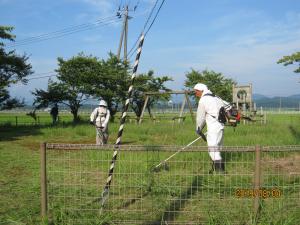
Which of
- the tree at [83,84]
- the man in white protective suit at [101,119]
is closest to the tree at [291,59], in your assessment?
the man in white protective suit at [101,119]

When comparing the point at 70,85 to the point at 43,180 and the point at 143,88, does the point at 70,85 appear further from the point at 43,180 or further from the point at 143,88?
the point at 43,180

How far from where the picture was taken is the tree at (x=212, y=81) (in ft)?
101

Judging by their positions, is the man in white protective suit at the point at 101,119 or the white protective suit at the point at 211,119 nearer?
the white protective suit at the point at 211,119

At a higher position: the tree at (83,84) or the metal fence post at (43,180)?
the tree at (83,84)

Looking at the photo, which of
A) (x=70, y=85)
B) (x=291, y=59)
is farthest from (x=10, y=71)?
(x=291, y=59)

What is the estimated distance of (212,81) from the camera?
31750mm

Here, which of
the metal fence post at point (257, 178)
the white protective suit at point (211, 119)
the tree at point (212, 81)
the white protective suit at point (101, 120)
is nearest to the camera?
the metal fence post at point (257, 178)

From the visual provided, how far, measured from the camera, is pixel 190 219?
14.7 ft

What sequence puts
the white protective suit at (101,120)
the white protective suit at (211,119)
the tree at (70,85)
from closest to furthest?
the white protective suit at (211,119) → the white protective suit at (101,120) → the tree at (70,85)

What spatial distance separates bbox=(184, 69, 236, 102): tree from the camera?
30.9 meters

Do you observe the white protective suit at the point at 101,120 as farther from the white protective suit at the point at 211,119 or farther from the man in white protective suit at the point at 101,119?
the white protective suit at the point at 211,119

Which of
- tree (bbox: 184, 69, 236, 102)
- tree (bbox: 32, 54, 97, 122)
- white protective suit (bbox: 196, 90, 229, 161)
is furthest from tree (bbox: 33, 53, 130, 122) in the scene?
white protective suit (bbox: 196, 90, 229, 161)

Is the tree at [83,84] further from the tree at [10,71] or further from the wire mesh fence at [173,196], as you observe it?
the wire mesh fence at [173,196]

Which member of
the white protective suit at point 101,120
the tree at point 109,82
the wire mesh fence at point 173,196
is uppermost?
the tree at point 109,82
